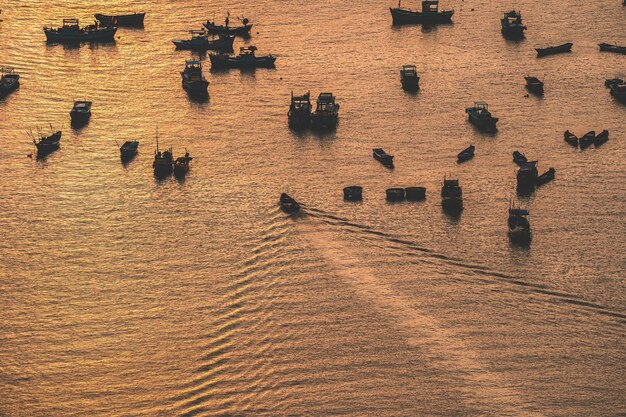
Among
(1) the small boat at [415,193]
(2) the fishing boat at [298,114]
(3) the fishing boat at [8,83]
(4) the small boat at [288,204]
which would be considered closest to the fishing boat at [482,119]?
(2) the fishing boat at [298,114]

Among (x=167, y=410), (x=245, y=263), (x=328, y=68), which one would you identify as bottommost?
(x=167, y=410)

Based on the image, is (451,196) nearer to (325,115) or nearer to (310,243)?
(310,243)

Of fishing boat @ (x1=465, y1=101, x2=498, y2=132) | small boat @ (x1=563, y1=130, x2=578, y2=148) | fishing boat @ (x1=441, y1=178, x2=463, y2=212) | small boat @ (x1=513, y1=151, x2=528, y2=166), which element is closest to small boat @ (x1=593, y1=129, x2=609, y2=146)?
small boat @ (x1=563, y1=130, x2=578, y2=148)

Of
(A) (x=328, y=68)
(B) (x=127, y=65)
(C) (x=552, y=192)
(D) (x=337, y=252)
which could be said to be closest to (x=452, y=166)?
(C) (x=552, y=192)

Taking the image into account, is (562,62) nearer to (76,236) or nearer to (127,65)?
(127,65)

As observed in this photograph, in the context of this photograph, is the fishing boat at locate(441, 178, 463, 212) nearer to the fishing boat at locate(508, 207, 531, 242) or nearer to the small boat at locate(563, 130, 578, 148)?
the fishing boat at locate(508, 207, 531, 242)
